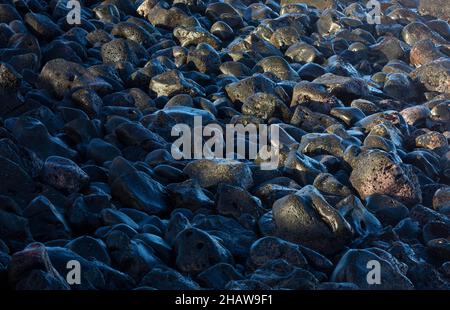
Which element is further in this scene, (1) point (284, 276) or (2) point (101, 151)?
(2) point (101, 151)

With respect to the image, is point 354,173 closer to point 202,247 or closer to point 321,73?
point 202,247

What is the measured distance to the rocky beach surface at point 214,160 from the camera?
5770 mm

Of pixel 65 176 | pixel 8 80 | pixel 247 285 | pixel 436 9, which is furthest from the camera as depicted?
pixel 436 9

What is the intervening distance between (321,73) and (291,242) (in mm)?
4233

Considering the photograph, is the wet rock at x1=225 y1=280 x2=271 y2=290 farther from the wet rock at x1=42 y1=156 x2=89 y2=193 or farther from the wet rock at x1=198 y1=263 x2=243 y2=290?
the wet rock at x1=42 y1=156 x2=89 y2=193

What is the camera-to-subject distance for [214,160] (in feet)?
24.0

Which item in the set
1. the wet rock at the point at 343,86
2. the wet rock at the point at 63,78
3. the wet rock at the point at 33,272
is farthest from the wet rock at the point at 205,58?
the wet rock at the point at 33,272

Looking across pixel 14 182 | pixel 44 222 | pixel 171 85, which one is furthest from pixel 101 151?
pixel 171 85

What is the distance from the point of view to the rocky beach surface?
5770 millimetres

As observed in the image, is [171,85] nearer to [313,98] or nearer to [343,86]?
[313,98]

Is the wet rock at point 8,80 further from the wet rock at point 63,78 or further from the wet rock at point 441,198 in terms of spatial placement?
the wet rock at point 441,198

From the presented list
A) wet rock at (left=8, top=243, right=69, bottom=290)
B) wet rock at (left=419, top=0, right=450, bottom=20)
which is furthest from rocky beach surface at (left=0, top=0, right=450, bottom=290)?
wet rock at (left=419, top=0, right=450, bottom=20)

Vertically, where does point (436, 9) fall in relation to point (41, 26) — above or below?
below
